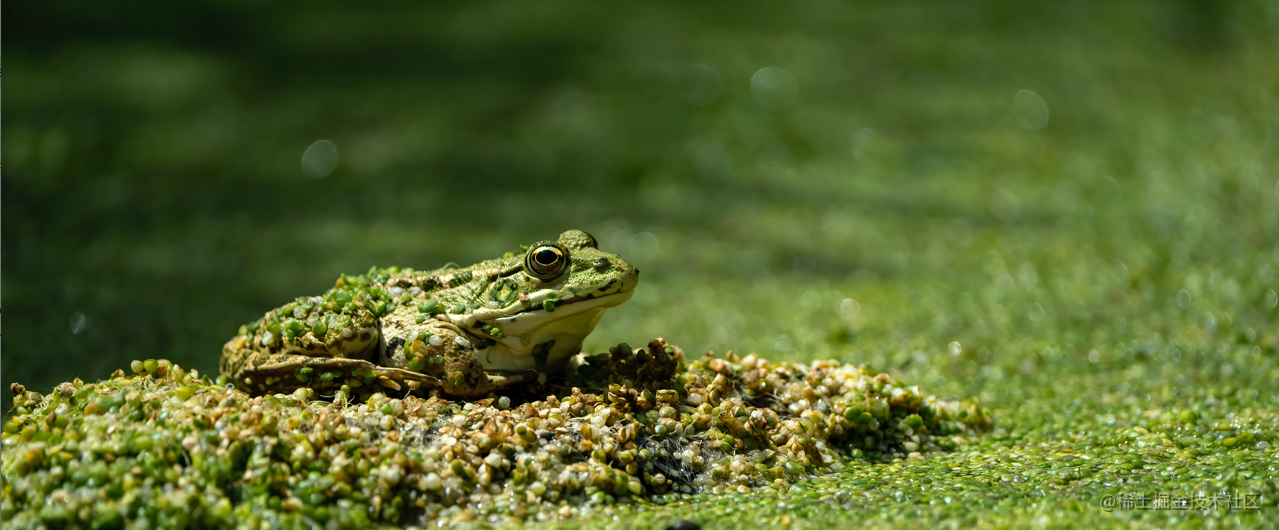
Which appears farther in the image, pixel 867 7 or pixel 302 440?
pixel 867 7

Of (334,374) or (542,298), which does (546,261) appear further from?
(334,374)

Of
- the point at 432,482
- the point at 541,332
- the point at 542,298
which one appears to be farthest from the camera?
the point at 541,332

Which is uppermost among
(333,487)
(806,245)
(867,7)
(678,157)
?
(867,7)

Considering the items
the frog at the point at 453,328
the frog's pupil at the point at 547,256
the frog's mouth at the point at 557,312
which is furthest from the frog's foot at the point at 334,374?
the frog's pupil at the point at 547,256

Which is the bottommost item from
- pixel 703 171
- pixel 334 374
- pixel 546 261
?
pixel 334 374

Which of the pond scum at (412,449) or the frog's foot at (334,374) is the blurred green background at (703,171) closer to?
the pond scum at (412,449)

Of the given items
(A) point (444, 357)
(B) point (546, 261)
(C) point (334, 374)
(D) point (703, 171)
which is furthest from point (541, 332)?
(D) point (703, 171)

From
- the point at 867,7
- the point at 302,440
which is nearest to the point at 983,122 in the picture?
the point at 867,7

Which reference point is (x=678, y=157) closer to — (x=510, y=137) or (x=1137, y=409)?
(x=510, y=137)
